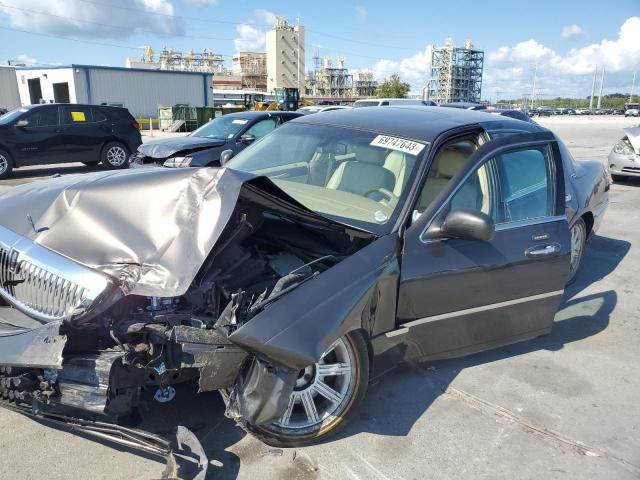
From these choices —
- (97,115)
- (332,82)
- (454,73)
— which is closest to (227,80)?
(332,82)

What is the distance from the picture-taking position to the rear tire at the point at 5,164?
40.5ft

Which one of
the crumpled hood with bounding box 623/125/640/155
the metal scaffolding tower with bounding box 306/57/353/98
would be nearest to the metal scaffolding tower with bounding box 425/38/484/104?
the metal scaffolding tower with bounding box 306/57/353/98

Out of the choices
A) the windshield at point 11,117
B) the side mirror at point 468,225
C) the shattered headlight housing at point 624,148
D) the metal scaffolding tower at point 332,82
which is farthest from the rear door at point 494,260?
the metal scaffolding tower at point 332,82

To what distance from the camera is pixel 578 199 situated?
5082 millimetres

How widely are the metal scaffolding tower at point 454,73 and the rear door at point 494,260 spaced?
102687mm

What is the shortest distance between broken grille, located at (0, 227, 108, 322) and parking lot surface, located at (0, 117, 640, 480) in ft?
2.45

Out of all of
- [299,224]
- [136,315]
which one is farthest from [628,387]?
[136,315]

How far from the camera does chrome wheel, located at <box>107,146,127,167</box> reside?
14047 millimetres

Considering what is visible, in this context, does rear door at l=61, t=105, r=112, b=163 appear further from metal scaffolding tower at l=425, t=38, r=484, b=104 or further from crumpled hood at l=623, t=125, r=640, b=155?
metal scaffolding tower at l=425, t=38, r=484, b=104

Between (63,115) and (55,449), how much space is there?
12.3m

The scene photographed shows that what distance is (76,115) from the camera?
528 inches

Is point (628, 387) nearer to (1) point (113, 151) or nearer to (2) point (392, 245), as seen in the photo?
(2) point (392, 245)

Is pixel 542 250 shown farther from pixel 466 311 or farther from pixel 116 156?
pixel 116 156

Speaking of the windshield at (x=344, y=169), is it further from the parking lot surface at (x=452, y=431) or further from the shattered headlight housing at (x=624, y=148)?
the shattered headlight housing at (x=624, y=148)
